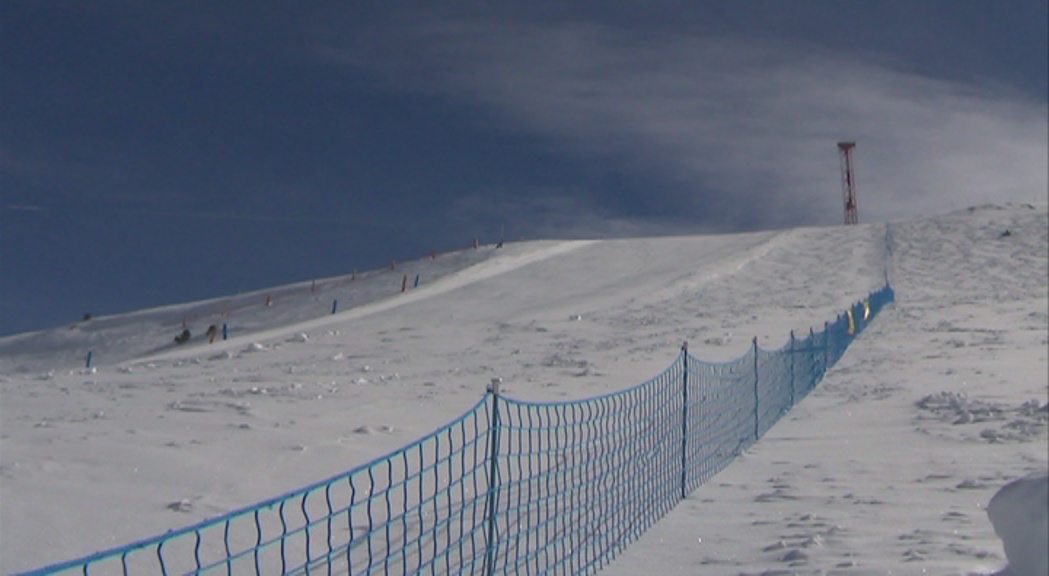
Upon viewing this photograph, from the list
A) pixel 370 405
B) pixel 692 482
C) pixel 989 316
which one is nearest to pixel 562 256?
pixel 989 316

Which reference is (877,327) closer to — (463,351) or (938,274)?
(463,351)

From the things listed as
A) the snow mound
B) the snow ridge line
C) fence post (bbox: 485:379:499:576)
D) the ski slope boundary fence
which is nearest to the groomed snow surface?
the snow mound

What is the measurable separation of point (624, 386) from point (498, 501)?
8.82 metres

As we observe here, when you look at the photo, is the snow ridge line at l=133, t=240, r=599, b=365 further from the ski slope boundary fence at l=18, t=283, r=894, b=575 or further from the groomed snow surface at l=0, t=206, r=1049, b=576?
the ski slope boundary fence at l=18, t=283, r=894, b=575

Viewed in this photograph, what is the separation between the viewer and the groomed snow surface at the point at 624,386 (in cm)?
746

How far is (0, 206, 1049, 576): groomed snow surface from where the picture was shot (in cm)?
746

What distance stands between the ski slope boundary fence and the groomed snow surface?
0.33m

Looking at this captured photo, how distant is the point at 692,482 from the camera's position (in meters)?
9.61

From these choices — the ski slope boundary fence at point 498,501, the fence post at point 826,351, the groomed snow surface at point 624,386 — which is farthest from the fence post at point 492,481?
the fence post at point 826,351

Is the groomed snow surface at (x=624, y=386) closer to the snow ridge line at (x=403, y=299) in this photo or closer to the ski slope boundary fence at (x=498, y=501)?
the snow ridge line at (x=403, y=299)

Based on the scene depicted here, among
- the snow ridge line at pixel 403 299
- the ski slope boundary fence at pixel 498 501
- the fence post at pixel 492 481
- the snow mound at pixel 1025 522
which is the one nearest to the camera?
the snow mound at pixel 1025 522

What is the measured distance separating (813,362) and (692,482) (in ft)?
25.0

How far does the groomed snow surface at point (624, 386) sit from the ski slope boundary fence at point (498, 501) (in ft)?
1.09

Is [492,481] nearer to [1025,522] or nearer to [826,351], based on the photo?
[1025,522]
